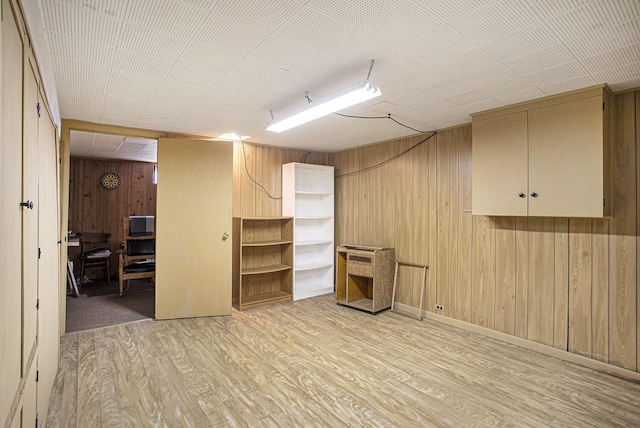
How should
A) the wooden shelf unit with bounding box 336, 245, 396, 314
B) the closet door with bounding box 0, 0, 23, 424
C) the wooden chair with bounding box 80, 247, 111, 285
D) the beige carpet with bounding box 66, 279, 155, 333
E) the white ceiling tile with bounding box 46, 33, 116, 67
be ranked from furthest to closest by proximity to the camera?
the wooden chair with bounding box 80, 247, 111, 285 < the wooden shelf unit with bounding box 336, 245, 396, 314 < the beige carpet with bounding box 66, 279, 155, 333 < the white ceiling tile with bounding box 46, 33, 116, 67 < the closet door with bounding box 0, 0, 23, 424

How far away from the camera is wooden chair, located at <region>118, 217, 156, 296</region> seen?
Result: 17.6 feet

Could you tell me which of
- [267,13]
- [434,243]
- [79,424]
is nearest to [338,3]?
[267,13]

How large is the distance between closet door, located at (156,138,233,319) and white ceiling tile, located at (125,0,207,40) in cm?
240

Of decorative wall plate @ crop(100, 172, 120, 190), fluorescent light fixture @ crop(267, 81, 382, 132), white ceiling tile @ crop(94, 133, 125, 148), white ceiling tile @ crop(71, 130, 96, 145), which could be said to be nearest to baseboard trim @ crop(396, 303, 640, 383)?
fluorescent light fixture @ crop(267, 81, 382, 132)

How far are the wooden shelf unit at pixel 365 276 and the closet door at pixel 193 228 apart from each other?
1624mm

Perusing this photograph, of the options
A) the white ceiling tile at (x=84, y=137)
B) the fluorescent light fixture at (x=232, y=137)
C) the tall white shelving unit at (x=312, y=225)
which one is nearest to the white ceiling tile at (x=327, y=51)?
the fluorescent light fixture at (x=232, y=137)

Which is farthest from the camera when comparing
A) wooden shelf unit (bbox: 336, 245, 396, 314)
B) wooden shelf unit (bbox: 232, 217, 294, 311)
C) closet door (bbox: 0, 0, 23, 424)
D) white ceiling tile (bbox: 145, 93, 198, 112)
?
wooden shelf unit (bbox: 232, 217, 294, 311)

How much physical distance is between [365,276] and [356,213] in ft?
Answer: 4.13

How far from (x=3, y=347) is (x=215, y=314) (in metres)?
3.30

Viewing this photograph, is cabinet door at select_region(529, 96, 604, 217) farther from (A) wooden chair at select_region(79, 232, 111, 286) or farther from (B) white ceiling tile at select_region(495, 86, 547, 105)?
(A) wooden chair at select_region(79, 232, 111, 286)

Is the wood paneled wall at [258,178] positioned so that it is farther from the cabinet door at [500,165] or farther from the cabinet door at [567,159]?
the cabinet door at [567,159]

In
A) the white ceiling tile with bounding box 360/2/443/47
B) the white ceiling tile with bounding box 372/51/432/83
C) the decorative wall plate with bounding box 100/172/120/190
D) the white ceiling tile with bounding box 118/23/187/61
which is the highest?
the white ceiling tile with bounding box 118/23/187/61

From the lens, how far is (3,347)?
1.10 meters

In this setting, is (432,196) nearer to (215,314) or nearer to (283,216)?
(283,216)
